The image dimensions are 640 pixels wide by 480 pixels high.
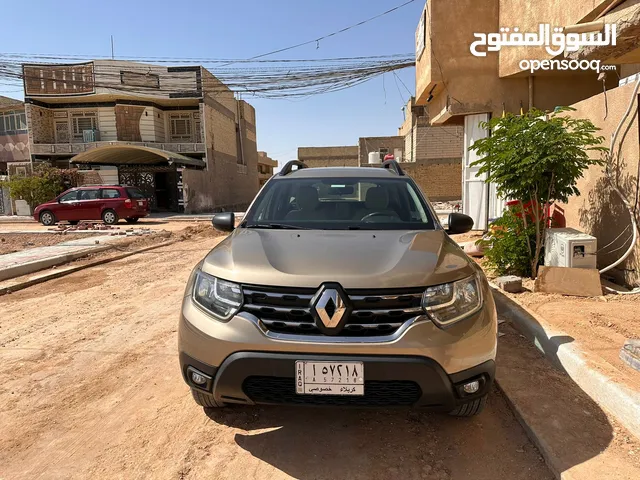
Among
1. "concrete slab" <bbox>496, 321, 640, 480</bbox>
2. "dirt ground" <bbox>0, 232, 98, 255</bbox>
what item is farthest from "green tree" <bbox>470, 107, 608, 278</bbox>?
"dirt ground" <bbox>0, 232, 98, 255</bbox>

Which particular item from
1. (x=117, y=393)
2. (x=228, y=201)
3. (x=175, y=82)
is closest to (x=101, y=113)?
(x=175, y=82)

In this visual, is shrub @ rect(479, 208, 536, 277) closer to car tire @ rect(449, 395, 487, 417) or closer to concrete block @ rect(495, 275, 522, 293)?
concrete block @ rect(495, 275, 522, 293)

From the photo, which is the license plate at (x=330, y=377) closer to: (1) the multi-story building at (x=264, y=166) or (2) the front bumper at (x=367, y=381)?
(2) the front bumper at (x=367, y=381)

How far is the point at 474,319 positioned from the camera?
7.64ft

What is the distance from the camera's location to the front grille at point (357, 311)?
221 cm

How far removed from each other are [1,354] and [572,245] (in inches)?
231

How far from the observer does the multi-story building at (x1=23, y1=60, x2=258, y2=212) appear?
25047 millimetres

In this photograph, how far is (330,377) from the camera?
2.17 m

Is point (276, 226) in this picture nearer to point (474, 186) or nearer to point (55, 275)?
point (55, 275)

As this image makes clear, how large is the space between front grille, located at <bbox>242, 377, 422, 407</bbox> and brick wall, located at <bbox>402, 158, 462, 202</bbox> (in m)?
Result: 25.5

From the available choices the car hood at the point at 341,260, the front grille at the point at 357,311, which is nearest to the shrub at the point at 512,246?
the car hood at the point at 341,260

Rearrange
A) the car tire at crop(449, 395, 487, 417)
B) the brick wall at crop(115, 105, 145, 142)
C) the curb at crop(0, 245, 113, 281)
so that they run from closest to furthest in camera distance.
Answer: the car tire at crop(449, 395, 487, 417)
the curb at crop(0, 245, 113, 281)
the brick wall at crop(115, 105, 145, 142)

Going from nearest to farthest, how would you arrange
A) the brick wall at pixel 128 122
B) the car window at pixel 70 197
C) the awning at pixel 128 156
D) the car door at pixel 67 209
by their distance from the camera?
the car door at pixel 67 209 → the car window at pixel 70 197 → the awning at pixel 128 156 → the brick wall at pixel 128 122

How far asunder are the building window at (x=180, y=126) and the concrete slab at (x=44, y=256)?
703 inches
